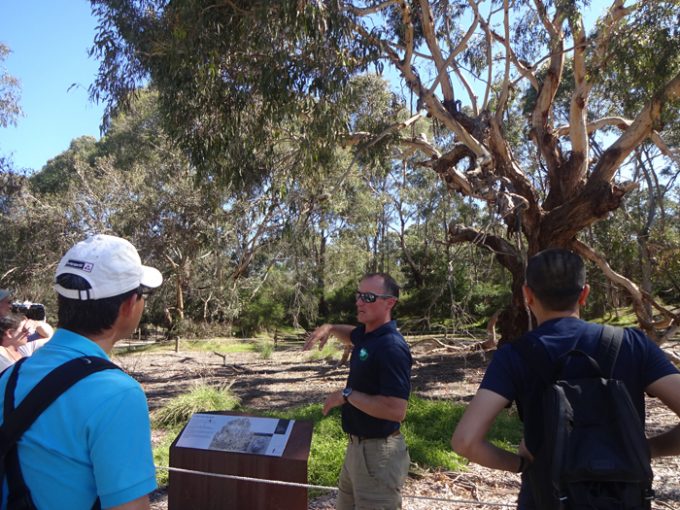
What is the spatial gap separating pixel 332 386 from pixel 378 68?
20.0 feet

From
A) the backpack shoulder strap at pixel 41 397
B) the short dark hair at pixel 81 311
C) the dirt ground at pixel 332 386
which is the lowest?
the dirt ground at pixel 332 386

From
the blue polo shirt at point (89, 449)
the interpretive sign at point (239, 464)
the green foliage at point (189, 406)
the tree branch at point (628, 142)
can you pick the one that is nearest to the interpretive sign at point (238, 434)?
the interpretive sign at point (239, 464)

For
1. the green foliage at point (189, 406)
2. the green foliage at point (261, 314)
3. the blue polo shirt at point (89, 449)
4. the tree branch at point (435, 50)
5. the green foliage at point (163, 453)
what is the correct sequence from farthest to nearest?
the green foliage at point (261, 314) < the tree branch at point (435, 50) < the green foliage at point (189, 406) < the green foliage at point (163, 453) < the blue polo shirt at point (89, 449)

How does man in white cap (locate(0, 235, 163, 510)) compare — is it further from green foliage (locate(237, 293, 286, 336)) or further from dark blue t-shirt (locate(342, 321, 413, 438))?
green foliage (locate(237, 293, 286, 336))

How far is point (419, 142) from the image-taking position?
12.2 m

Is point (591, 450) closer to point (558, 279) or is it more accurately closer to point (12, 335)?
point (558, 279)

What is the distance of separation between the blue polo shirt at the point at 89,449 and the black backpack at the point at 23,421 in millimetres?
13

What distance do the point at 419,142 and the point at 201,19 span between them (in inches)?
219

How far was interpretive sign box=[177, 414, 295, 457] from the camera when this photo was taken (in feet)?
10.5

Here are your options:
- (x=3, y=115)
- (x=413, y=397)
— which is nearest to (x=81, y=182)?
(x=3, y=115)

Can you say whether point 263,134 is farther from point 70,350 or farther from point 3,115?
point 3,115

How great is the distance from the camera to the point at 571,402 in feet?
5.29

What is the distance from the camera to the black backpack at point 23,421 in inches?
53.9

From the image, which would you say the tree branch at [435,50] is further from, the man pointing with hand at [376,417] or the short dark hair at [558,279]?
the short dark hair at [558,279]
